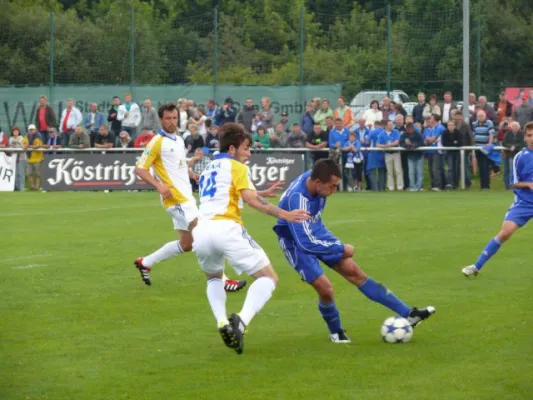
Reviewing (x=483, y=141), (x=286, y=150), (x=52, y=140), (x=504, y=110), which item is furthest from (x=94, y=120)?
(x=504, y=110)

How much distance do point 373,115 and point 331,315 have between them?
2144 centimetres

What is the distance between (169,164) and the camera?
522 inches

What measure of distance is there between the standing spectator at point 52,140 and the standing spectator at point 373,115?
8.32m

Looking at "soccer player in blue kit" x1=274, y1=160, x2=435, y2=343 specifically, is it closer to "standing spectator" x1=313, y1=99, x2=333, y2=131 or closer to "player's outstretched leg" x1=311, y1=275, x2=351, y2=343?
"player's outstretched leg" x1=311, y1=275, x2=351, y2=343

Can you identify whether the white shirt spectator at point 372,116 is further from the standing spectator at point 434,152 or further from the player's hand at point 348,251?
the player's hand at point 348,251

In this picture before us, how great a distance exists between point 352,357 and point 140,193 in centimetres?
2055

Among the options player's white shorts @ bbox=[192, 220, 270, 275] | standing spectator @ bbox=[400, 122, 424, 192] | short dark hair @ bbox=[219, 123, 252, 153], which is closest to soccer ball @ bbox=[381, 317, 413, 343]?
player's white shorts @ bbox=[192, 220, 270, 275]

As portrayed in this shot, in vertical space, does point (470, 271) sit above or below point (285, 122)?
below

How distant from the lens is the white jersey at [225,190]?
29.5ft

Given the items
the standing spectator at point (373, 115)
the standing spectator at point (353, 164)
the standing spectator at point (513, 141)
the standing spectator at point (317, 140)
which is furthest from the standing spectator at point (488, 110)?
the standing spectator at point (317, 140)

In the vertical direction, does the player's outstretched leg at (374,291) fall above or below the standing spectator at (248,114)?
below

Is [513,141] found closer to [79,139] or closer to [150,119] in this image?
Answer: [150,119]

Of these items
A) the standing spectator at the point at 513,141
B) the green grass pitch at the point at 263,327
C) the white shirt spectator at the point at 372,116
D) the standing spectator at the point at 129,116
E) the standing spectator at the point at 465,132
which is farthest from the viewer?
the standing spectator at the point at 129,116

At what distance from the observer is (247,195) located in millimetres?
8867
